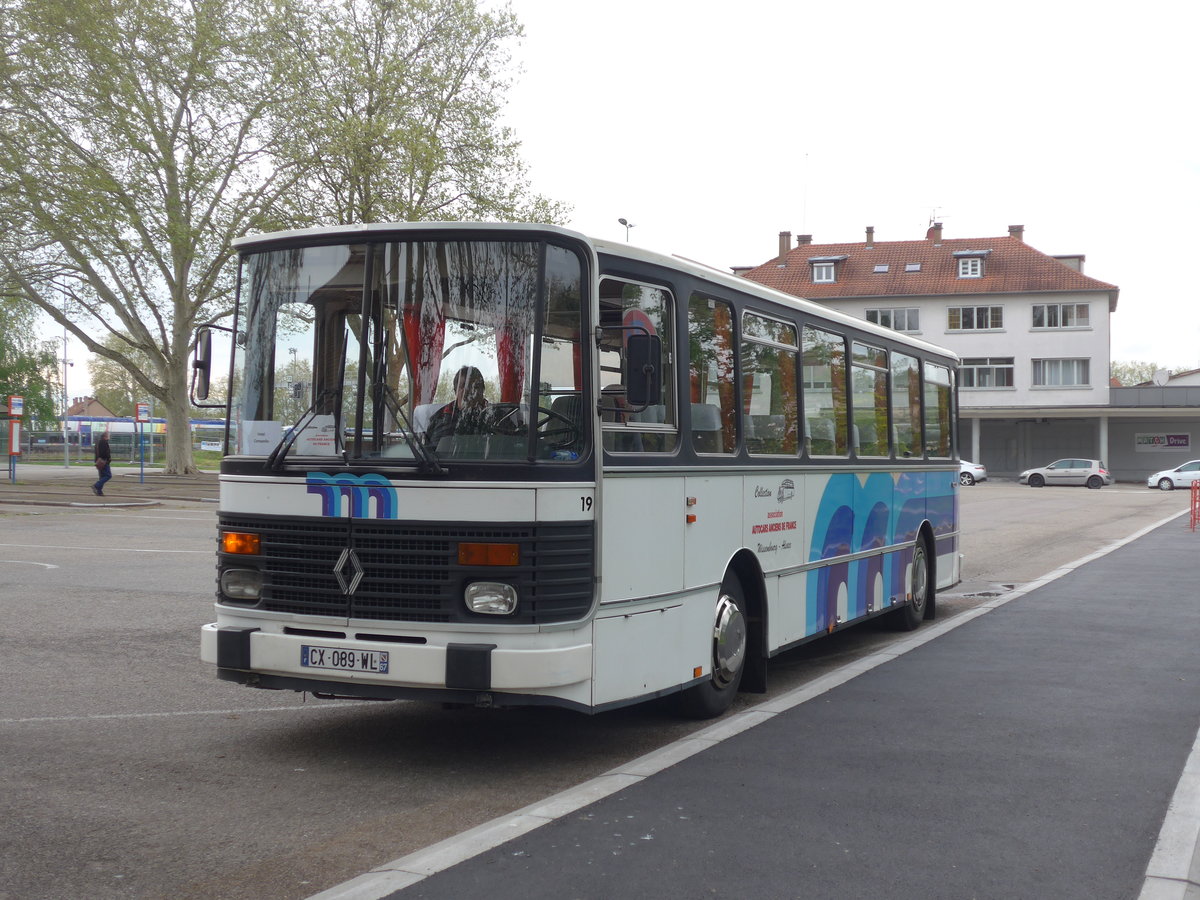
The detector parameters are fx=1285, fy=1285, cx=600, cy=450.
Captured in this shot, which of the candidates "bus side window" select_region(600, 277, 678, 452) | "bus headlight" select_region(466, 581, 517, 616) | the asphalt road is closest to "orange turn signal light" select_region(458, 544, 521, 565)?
"bus headlight" select_region(466, 581, 517, 616)

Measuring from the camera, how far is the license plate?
6344 millimetres

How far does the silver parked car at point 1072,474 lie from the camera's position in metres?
61.7

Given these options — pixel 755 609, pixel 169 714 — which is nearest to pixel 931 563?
pixel 755 609

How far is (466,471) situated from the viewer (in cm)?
629

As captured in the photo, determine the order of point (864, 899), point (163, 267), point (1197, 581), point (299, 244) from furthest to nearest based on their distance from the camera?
point (163, 267), point (1197, 581), point (299, 244), point (864, 899)

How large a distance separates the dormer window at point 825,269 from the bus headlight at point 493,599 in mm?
73498

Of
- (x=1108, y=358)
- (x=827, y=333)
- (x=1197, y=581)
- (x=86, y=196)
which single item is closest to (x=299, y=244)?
(x=827, y=333)

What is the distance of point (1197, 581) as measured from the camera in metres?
17.0

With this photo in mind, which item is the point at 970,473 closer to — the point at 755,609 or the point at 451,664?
the point at 755,609

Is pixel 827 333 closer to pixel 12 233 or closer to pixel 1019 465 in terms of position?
pixel 12 233

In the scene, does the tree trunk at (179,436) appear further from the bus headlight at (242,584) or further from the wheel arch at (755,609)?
the bus headlight at (242,584)

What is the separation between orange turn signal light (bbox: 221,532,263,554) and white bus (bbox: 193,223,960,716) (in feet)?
0.06

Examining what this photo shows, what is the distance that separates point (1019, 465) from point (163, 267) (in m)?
49.8

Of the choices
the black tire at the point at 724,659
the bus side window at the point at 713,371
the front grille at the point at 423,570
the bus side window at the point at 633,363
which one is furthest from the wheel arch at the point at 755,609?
the front grille at the point at 423,570
